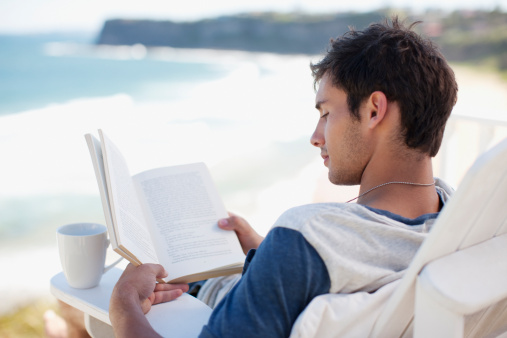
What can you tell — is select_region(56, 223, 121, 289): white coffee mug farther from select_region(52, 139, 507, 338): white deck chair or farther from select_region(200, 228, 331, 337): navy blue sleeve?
select_region(52, 139, 507, 338): white deck chair

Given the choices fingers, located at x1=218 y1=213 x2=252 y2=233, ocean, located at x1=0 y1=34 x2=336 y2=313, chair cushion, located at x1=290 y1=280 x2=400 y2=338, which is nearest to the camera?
chair cushion, located at x1=290 y1=280 x2=400 y2=338

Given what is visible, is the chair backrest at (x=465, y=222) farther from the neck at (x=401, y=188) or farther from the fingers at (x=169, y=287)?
the fingers at (x=169, y=287)

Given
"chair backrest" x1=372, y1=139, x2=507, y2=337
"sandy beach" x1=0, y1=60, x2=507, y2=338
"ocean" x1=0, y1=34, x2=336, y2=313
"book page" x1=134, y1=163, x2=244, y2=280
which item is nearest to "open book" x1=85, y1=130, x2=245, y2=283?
"book page" x1=134, y1=163, x2=244, y2=280

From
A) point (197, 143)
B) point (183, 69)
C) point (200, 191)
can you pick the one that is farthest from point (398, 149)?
point (183, 69)

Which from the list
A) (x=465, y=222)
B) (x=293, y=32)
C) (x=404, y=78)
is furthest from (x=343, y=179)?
(x=293, y=32)

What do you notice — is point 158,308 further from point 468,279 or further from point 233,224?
point 468,279

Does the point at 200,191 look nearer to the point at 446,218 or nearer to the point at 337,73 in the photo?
the point at 337,73

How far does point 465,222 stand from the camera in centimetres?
77

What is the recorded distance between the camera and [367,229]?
0.95 meters

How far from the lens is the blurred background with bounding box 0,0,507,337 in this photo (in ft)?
15.0

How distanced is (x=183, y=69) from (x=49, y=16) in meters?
4.87

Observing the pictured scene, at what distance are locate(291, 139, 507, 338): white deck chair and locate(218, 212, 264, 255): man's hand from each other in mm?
532

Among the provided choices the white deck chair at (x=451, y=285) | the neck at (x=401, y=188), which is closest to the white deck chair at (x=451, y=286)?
the white deck chair at (x=451, y=285)

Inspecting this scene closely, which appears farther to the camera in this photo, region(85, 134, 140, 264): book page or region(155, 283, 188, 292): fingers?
region(155, 283, 188, 292): fingers
